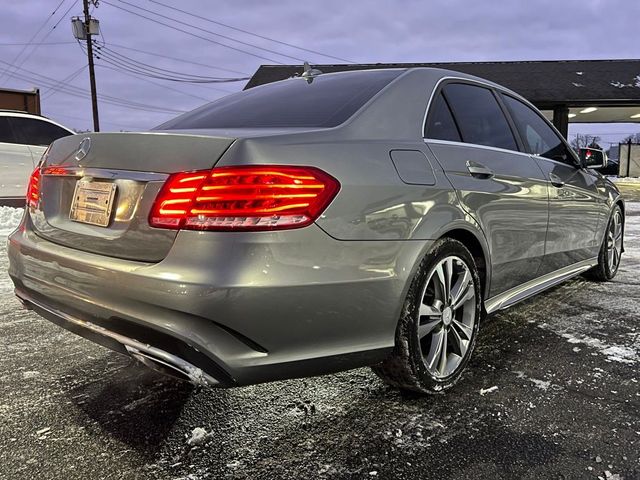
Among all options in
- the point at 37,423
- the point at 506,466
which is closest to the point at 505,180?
the point at 506,466

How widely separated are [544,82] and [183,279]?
72.8 feet

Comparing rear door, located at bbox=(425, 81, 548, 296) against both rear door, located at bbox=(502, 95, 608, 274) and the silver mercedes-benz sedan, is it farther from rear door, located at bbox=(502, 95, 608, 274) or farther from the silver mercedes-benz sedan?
rear door, located at bbox=(502, 95, 608, 274)

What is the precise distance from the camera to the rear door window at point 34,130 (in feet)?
26.4

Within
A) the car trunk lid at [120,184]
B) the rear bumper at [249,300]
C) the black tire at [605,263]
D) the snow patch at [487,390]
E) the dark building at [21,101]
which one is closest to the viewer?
the rear bumper at [249,300]

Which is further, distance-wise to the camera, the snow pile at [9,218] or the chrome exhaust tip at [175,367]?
the snow pile at [9,218]

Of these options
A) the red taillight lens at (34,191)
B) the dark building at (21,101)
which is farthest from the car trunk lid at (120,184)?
the dark building at (21,101)

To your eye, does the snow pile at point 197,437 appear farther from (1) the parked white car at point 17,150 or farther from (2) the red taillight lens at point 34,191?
(1) the parked white car at point 17,150

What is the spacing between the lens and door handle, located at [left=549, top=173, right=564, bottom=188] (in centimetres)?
342

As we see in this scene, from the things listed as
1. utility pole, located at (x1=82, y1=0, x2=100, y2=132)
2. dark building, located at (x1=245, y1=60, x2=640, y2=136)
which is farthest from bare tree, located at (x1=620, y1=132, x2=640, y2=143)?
utility pole, located at (x1=82, y1=0, x2=100, y2=132)

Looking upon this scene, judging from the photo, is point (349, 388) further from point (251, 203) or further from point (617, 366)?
point (617, 366)

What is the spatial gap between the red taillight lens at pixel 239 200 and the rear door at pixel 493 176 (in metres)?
0.86

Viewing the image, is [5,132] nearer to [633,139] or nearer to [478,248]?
[478,248]

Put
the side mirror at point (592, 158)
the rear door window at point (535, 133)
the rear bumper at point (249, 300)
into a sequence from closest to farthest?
the rear bumper at point (249, 300), the rear door window at point (535, 133), the side mirror at point (592, 158)

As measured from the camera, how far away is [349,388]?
252cm
